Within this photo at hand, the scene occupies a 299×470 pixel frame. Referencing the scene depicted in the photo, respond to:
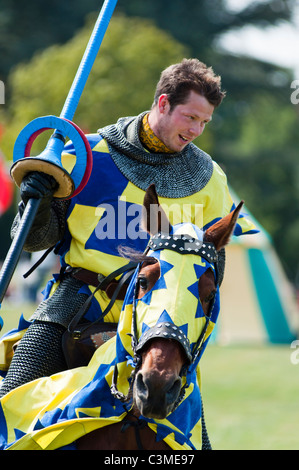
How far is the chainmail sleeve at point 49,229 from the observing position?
3.91m

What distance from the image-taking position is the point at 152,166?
4.14m

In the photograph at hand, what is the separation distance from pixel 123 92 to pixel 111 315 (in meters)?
20.3

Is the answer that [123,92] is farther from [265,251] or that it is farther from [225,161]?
[225,161]

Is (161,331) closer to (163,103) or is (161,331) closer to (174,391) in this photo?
(174,391)

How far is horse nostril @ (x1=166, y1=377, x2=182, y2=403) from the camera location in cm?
284

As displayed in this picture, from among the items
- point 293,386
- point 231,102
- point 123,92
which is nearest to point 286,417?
point 293,386

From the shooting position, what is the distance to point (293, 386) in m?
12.8

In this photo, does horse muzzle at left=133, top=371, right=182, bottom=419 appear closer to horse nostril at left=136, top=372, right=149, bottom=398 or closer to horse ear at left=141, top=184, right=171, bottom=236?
horse nostril at left=136, top=372, right=149, bottom=398

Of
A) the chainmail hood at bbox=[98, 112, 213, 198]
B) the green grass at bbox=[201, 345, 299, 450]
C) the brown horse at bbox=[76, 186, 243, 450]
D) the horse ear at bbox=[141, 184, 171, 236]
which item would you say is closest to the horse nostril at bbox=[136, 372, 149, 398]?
the brown horse at bbox=[76, 186, 243, 450]

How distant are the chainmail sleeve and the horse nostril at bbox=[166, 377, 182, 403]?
1250mm

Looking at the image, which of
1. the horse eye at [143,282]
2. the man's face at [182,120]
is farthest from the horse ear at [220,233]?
the man's face at [182,120]

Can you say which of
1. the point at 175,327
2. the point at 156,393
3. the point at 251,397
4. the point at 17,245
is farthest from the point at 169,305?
the point at 251,397

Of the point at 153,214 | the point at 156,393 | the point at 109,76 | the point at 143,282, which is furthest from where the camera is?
the point at 109,76

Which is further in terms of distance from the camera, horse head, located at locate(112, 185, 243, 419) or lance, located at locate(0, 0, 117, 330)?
lance, located at locate(0, 0, 117, 330)
